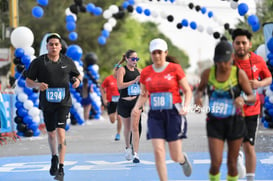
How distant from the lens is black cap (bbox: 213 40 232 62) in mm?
6578

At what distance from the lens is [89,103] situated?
81.4 feet

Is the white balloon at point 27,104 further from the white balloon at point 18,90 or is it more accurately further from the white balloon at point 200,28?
the white balloon at point 200,28

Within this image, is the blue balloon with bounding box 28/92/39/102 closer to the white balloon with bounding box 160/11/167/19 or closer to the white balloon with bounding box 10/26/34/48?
the white balloon with bounding box 10/26/34/48

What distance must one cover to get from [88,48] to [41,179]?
38029mm

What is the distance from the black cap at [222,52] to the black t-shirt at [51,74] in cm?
309

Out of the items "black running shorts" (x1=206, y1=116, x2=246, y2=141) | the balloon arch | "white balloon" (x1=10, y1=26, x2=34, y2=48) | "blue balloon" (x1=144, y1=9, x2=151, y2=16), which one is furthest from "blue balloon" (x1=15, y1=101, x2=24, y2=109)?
"black running shorts" (x1=206, y1=116, x2=246, y2=141)

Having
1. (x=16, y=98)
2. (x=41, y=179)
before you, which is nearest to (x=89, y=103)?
(x=16, y=98)

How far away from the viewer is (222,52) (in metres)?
6.62

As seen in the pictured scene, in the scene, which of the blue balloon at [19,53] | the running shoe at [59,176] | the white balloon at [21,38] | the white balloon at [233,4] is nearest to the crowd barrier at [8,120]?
the blue balloon at [19,53]

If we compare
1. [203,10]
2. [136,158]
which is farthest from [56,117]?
[203,10]

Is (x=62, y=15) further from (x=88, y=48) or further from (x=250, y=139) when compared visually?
(x=250, y=139)

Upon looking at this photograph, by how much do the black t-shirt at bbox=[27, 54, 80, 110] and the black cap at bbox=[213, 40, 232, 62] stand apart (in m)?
3.09

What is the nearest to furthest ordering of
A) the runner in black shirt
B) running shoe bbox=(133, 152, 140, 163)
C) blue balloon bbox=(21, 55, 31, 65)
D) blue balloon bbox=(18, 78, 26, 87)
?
1. the runner in black shirt
2. running shoe bbox=(133, 152, 140, 163)
3. blue balloon bbox=(21, 55, 31, 65)
4. blue balloon bbox=(18, 78, 26, 87)

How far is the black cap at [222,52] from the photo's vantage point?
21.6 feet
